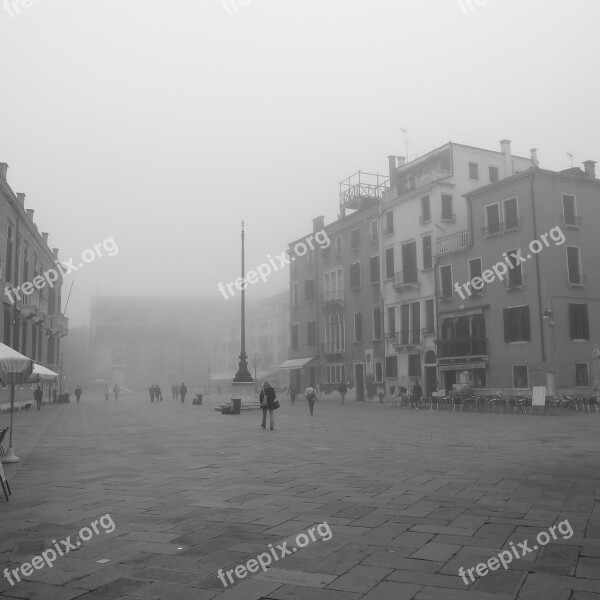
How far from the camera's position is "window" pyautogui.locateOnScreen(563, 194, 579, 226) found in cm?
2945

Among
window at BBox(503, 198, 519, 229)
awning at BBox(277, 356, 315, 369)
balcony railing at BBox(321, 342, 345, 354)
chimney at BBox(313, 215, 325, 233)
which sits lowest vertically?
awning at BBox(277, 356, 315, 369)

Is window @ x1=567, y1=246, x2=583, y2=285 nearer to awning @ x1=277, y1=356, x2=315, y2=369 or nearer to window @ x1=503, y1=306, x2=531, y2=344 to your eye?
window @ x1=503, y1=306, x2=531, y2=344

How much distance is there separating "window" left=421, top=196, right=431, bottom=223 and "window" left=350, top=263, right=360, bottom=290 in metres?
7.42

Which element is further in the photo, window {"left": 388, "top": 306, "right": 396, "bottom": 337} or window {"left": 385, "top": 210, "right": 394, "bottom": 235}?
window {"left": 385, "top": 210, "right": 394, "bottom": 235}

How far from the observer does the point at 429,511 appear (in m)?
6.34

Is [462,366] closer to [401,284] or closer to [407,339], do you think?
[407,339]

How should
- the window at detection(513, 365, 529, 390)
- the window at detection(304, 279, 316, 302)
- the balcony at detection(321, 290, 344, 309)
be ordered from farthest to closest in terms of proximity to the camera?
the window at detection(304, 279, 316, 302) < the balcony at detection(321, 290, 344, 309) < the window at detection(513, 365, 529, 390)

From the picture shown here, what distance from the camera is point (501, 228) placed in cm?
3020

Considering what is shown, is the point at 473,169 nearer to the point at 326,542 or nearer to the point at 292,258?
the point at 292,258

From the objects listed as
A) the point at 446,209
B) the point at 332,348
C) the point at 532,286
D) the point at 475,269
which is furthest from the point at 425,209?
the point at 332,348

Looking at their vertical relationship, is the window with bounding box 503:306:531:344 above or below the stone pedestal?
above

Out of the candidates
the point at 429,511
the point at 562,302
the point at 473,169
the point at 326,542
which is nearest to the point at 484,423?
the point at 562,302

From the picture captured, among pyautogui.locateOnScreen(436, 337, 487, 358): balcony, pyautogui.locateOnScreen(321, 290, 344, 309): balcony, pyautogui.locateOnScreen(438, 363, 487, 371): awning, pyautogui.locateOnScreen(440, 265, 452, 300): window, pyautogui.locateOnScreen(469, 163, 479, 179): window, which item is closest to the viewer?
pyautogui.locateOnScreen(438, 363, 487, 371): awning

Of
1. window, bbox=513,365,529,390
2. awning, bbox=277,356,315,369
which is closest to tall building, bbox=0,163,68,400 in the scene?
awning, bbox=277,356,315,369
